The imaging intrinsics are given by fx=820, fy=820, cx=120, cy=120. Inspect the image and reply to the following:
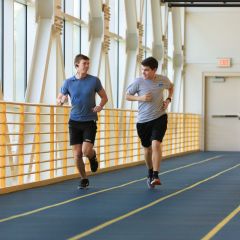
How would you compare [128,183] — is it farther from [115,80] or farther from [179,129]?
[179,129]

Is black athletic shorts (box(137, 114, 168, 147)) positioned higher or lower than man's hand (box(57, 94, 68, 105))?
lower

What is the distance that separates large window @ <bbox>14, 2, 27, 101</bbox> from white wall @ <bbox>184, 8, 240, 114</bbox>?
1442 cm

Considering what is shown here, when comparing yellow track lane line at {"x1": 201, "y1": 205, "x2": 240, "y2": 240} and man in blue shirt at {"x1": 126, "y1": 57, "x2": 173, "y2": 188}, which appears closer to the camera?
yellow track lane line at {"x1": 201, "y1": 205, "x2": 240, "y2": 240}

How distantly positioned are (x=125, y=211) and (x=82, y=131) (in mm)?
2768

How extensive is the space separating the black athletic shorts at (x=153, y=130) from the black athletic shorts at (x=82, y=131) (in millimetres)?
703

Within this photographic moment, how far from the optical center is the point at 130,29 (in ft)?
69.3

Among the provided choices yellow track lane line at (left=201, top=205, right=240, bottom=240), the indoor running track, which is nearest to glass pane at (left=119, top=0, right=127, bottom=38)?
the indoor running track

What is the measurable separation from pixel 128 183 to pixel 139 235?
18.9ft

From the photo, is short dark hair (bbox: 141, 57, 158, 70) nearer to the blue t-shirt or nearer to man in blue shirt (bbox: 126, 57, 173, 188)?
man in blue shirt (bbox: 126, 57, 173, 188)

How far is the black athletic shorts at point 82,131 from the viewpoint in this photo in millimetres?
10539

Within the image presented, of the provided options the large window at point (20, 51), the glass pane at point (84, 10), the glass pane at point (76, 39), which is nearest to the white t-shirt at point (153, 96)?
the large window at point (20, 51)

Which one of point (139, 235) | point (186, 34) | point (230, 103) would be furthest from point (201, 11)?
point (139, 235)

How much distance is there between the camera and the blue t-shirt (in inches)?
413

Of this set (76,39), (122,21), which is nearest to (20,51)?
(76,39)
